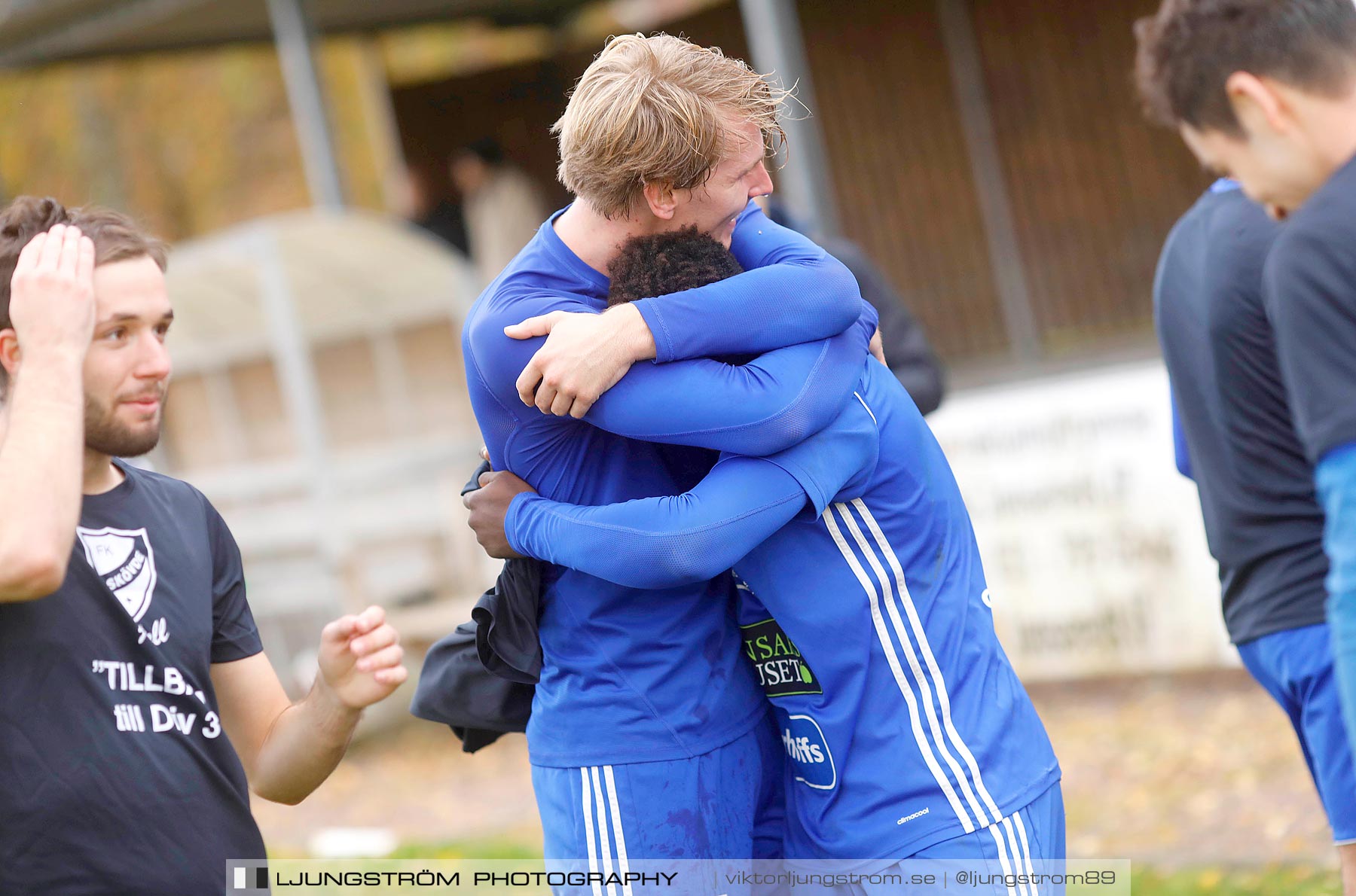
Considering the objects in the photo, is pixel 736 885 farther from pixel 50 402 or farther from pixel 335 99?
pixel 335 99

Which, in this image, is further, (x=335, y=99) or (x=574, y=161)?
(x=335, y=99)

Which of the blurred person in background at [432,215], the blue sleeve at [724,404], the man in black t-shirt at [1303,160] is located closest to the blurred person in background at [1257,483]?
the man in black t-shirt at [1303,160]

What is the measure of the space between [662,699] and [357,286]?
677 centimetres

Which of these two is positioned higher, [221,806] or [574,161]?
[574,161]

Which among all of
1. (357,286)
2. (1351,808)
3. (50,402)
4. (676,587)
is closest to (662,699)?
(676,587)

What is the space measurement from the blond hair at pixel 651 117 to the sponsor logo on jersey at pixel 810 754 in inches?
36.9

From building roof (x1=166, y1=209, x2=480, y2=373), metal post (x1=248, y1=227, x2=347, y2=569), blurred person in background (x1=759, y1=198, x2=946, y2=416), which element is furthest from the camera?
building roof (x1=166, y1=209, x2=480, y2=373)

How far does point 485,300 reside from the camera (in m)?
2.34

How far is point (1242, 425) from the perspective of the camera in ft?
8.13

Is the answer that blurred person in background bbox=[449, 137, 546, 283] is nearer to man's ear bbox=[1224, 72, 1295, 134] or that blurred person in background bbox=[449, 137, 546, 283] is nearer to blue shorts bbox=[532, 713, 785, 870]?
blue shorts bbox=[532, 713, 785, 870]

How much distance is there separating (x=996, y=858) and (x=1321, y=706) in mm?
765

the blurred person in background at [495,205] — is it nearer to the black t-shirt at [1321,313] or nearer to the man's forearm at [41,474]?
the man's forearm at [41,474]

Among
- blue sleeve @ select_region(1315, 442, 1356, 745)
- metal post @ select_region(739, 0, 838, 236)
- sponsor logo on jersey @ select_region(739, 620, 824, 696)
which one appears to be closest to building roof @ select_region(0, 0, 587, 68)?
metal post @ select_region(739, 0, 838, 236)

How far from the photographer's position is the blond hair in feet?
7.11
